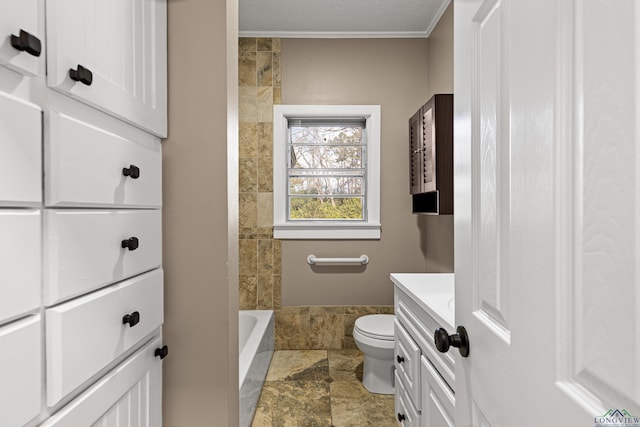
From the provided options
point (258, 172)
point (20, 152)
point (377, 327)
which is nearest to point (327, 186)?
point (258, 172)

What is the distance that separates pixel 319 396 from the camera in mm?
2230

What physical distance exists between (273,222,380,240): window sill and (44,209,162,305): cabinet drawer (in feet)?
6.22

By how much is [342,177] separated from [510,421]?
2.58 metres

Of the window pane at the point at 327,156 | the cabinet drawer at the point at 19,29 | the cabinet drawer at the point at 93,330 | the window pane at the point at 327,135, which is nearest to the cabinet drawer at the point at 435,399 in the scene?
the cabinet drawer at the point at 93,330

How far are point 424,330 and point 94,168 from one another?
121 cm

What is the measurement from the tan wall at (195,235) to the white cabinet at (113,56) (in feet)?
0.21

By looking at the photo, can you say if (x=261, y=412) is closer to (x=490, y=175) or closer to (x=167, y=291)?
(x=167, y=291)

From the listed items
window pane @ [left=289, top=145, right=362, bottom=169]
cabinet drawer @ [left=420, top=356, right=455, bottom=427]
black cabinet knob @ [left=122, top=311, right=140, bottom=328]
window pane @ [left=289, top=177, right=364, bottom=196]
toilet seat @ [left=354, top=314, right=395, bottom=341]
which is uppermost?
window pane @ [left=289, top=145, right=362, bottom=169]

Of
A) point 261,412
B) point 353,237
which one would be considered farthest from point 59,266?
point 353,237

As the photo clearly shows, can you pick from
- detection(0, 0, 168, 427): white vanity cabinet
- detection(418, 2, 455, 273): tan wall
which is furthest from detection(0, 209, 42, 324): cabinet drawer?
detection(418, 2, 455, 273): tan wall

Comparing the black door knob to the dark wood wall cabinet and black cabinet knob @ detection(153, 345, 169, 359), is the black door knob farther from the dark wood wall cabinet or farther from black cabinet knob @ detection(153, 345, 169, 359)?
the dark wood wall cabinet

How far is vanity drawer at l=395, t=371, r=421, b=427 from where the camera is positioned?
4.93 feet

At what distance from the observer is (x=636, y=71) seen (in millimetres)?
335

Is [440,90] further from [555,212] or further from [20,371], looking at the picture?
[20,371]
